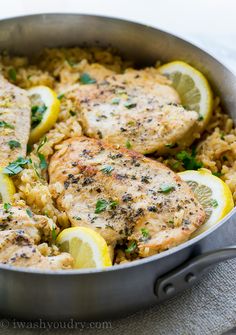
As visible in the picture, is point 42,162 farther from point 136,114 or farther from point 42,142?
point 136,114

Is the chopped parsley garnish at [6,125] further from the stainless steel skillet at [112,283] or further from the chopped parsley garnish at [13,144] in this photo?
the stainless steel skillet at [112,283]

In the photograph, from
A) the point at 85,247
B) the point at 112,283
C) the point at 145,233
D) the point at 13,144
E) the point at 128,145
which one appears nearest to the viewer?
the point at 112,283

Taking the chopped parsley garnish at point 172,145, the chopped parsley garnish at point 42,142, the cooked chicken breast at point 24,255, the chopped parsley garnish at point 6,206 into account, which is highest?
the chopped parsley garnish at point 172,145

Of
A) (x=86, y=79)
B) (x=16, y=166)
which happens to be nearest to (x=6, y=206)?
(x=16, y=166)

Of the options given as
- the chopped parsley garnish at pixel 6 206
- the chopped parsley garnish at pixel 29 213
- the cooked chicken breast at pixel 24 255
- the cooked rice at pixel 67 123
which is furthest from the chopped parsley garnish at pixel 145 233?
the chopped parsley garnish at pixel 6 206

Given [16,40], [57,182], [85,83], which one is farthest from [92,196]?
[16,40]

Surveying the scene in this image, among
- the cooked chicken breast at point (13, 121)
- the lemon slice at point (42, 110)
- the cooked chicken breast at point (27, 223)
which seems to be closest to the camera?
the cooked chicken breast at point (27, 223)

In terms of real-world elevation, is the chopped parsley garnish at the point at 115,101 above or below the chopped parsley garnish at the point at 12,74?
above
